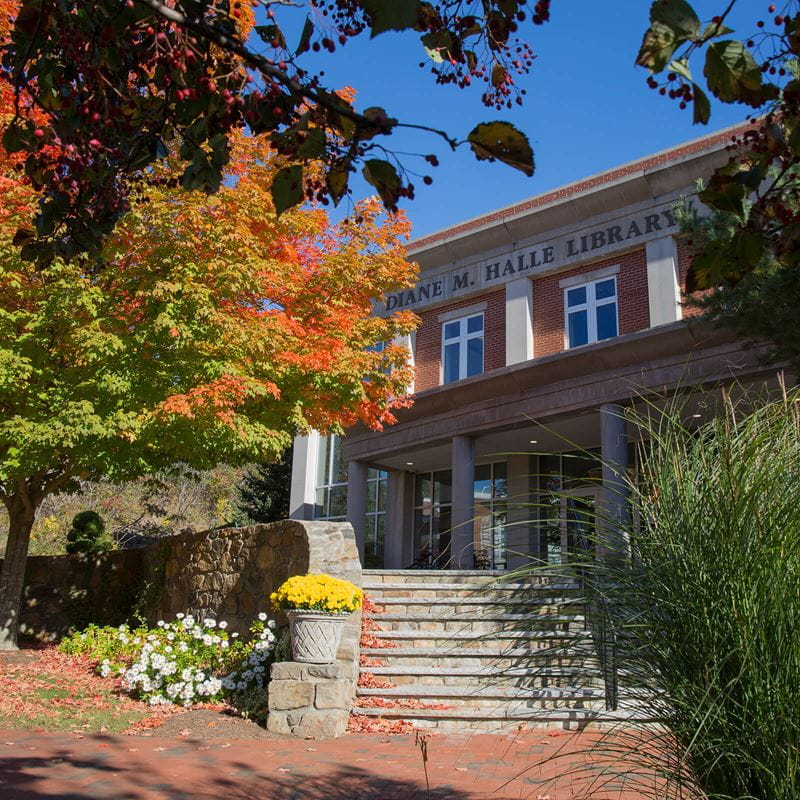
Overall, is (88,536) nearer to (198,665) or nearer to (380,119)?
(198,665)

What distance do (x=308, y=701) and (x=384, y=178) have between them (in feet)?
20.6

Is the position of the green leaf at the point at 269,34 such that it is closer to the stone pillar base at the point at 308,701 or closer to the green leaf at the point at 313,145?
the green leaf at the point at 313,145

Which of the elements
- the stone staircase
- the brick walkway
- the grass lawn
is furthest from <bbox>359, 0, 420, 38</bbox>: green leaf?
the grass lawn

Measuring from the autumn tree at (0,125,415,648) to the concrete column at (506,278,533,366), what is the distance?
608cm

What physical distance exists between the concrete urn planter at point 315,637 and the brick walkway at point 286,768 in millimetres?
775

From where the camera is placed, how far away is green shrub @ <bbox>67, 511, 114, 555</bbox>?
1628cm

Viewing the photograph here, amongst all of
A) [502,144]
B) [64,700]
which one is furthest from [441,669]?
[502,144]

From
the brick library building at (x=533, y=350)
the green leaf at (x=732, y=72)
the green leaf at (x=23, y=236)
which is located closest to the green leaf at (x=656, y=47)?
the green leaf at (x=732, y=72)

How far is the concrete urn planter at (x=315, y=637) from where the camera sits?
25.4 feet

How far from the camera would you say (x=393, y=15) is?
175 cm

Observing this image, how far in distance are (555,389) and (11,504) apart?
9960 mm

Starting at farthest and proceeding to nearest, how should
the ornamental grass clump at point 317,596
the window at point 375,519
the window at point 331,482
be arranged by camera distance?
the window at point 331,482 → the window at point 375,519 → the ornamental grass clump at point 317,596

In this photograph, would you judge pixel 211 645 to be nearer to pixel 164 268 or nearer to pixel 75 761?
pixel 75 761

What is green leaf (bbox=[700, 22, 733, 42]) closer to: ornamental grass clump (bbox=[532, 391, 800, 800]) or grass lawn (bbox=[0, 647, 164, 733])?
ornamental grass clump (bbox=[532, 391, 800, 800])
